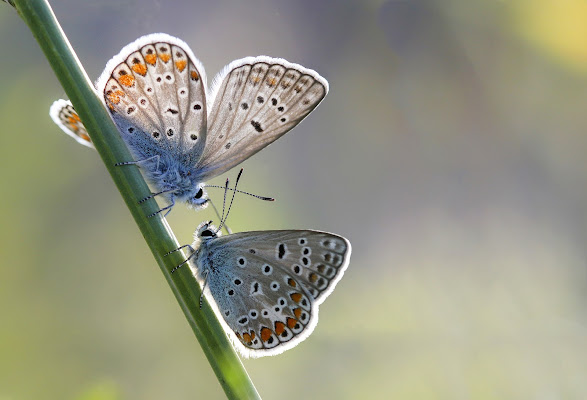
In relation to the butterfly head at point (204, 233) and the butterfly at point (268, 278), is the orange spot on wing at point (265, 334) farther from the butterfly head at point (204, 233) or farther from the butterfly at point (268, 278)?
the butterfly head at point (204, 233)

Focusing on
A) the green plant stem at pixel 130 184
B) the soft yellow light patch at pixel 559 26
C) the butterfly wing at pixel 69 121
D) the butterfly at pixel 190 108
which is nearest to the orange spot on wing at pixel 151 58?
the butterfly at pixel 190 108

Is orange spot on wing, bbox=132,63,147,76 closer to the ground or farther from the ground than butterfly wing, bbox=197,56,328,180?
farther from the ground

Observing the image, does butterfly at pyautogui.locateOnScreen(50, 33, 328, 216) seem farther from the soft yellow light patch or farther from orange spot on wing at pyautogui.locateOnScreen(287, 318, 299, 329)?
the soft yellow light patch

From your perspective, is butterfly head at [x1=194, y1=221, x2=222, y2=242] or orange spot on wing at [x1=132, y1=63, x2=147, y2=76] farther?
butterfly head at [x1=194, y1=221, x2=222, y2=242]

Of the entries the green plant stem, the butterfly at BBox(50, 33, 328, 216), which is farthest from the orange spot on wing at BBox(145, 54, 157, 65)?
the green plant stem

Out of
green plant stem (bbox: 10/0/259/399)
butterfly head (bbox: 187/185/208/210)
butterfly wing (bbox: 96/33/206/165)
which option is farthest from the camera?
butterfly head (bbox: 187/185/208/210)

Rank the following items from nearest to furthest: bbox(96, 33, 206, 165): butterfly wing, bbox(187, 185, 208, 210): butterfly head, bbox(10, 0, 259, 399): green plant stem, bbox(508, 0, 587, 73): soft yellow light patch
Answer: bbox(10, 0, 259, 399): green plant stem
bbox(96, 33, 206, 165): butterfly wing
bbox(187, 185, 208, 210): butterfly head
bbox(508, 0, 587, 73): soft yellow light patch

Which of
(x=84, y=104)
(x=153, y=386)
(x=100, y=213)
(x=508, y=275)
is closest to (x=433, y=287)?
(x=508, y=275)

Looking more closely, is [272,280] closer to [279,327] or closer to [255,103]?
[279,327]
